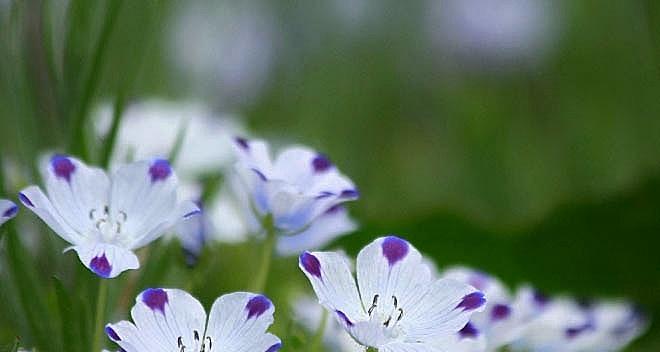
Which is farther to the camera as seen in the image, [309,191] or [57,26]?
[57,26]

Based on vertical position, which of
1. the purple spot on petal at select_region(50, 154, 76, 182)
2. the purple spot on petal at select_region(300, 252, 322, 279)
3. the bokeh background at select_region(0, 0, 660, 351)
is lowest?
the purple spot on petal at select_region(50, 154, 76, 182)

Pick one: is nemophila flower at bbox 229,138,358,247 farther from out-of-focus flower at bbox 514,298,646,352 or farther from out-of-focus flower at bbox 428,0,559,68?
out-of-focus flower at bbox 428,0,559,68

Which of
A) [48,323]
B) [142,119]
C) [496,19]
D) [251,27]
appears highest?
[496,19]

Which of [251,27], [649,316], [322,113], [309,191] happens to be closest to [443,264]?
[649,316]

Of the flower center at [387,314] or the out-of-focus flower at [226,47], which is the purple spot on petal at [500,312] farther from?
the out-of-focus flower at [226,47]

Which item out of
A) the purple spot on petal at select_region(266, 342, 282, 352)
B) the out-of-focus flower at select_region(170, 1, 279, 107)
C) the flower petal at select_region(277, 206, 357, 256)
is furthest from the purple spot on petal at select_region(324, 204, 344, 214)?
the out-of-focus flower at select_region(170, 1, 279, 107)

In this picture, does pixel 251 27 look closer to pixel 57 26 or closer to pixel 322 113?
pixel 322 113

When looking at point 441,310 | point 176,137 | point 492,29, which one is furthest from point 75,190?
point 492,29

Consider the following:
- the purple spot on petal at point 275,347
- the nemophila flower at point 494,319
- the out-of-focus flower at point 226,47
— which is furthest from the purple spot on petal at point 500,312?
the out-of-focus flower at point 226,47
